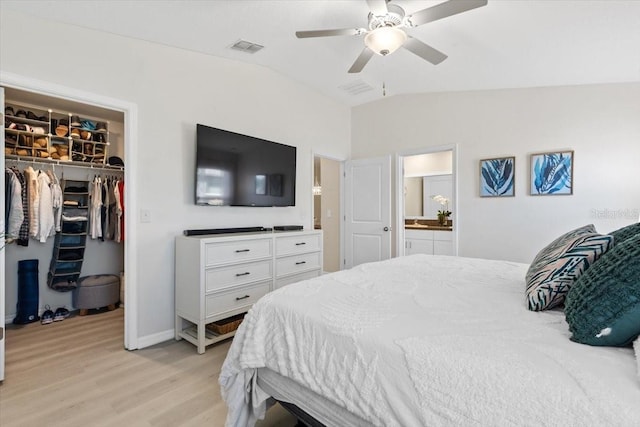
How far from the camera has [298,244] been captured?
3377 mm

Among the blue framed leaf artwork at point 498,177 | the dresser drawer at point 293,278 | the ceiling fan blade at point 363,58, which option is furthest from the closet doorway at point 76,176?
the blue framed leaf artwork at point 498,177

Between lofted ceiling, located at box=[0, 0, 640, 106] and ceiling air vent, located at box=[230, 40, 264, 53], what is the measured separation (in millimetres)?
61

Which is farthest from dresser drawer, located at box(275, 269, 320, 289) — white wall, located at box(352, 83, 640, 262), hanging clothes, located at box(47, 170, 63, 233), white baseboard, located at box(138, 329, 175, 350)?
hanging clothes, located at box(47, 170, 63, 233)

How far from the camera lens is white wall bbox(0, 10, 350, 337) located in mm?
2234

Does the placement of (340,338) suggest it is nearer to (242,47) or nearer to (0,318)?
(0,318)

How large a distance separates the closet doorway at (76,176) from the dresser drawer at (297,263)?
1295 mm

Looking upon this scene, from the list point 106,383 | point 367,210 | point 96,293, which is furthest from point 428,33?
point 96,293

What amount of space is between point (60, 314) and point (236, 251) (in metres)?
2.21

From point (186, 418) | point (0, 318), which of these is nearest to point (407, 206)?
point (186, 418)

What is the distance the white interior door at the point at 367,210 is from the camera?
4445mm

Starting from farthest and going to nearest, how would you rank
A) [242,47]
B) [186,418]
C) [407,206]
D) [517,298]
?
[407,206], [242,47], [186,418], [517,298]

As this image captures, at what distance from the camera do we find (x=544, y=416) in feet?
2.39

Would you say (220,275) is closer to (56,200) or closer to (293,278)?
(293,278)

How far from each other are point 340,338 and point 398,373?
239 mm
